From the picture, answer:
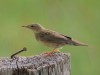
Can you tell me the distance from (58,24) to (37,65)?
1032cm

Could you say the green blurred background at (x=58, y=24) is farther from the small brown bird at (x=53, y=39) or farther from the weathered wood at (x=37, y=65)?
the weathered wood at (x=37, y=65)

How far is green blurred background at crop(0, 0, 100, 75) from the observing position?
14712mm

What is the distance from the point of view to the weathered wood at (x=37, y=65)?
22.2 feet

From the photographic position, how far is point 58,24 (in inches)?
680

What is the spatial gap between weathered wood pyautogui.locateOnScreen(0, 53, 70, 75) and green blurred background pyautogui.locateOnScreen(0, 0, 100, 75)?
6.56 m

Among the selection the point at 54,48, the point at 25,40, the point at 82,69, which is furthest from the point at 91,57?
the point at 54,48

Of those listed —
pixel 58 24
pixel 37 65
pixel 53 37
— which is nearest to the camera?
pixel 37 65

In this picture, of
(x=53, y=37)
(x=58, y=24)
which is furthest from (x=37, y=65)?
(x=58, y=24)

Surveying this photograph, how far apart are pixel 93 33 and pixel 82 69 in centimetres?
268

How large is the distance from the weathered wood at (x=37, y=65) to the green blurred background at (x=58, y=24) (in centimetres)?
656

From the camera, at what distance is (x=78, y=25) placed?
17469 millimetres

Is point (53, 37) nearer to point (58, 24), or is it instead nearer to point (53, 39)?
point (53, 39)

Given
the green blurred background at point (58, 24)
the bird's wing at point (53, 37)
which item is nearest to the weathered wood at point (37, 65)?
the bird's wing at point (53, 37)

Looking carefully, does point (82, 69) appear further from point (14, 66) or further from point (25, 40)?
point (14, 66)
